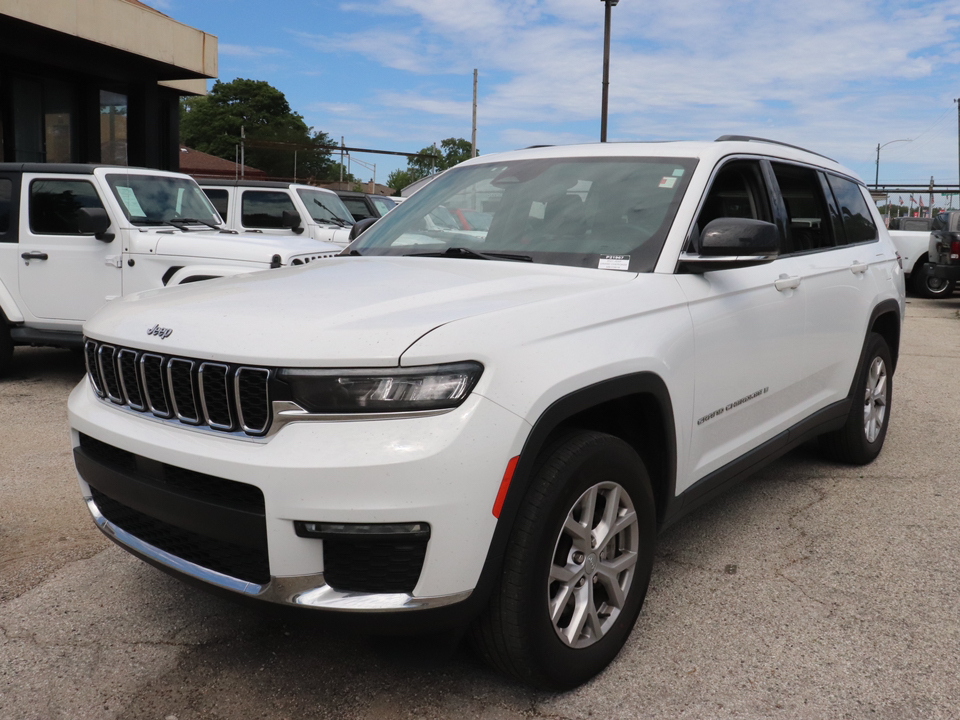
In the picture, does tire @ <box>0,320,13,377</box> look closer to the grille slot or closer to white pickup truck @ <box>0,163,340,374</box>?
white pickup truck @ <box>0,163,340,374</box>

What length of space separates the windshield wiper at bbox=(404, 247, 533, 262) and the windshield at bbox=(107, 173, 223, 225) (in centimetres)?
503

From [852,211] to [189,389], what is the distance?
13.0 ft

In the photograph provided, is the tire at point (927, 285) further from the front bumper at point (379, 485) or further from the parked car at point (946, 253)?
the front bumper at point (379, 485)

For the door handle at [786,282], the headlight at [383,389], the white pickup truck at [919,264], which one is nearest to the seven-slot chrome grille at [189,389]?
the headlight at [383,389]

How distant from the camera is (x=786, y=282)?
3.82 meters

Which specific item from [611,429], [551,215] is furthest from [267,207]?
[611,429]

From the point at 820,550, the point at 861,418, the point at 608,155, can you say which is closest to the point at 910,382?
the point at 861,418

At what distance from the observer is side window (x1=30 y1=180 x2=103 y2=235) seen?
7.63 m

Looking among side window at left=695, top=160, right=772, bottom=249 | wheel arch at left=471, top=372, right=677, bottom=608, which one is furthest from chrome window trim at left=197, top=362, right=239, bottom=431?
side window at left=695, top=160, right=772, bottom=249

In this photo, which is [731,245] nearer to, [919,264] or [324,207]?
[324,207]

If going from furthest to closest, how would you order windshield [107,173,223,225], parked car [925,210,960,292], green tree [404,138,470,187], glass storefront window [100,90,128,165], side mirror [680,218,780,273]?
green tree [404,138,470,187] < glass storefront window [100,90,128,165] < parked car [925,210,960,292] < windshield [107,173,223,225] < side mirror [680,218,780,273]

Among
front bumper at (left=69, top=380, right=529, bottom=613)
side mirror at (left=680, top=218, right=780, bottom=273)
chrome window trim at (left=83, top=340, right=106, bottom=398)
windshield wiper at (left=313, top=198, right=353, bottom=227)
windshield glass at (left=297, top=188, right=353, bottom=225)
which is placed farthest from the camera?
windshield wiper at (left=313, top=198, right=353, bottom=227)

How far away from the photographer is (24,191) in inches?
302

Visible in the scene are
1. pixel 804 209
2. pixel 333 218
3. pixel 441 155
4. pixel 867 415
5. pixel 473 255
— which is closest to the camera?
pixel 473 255
